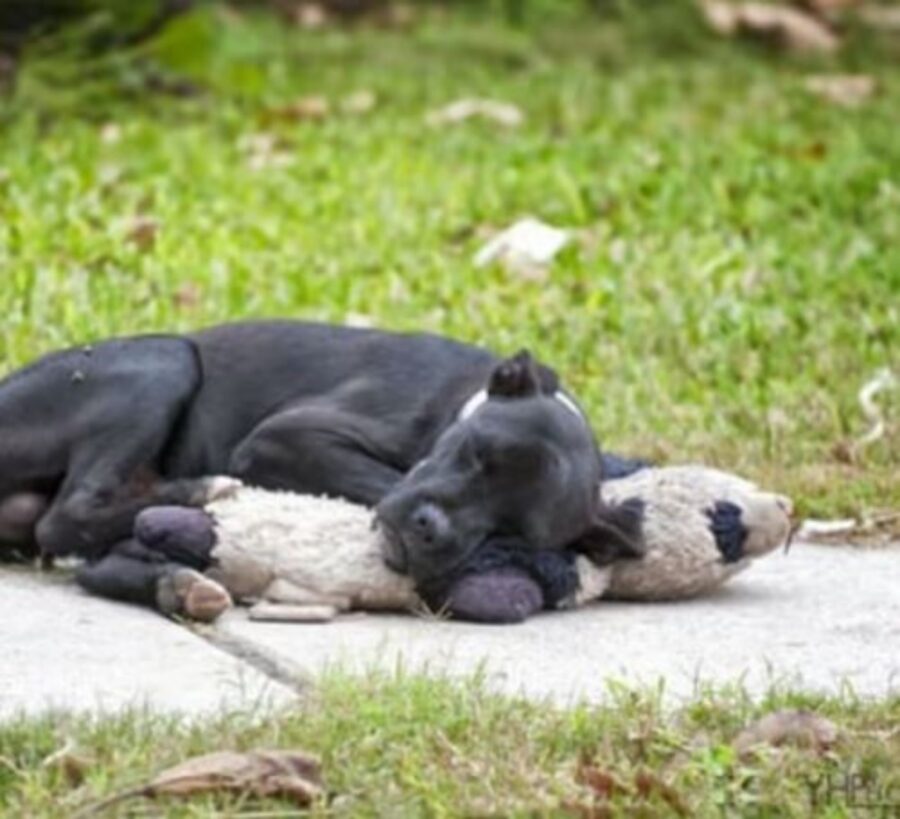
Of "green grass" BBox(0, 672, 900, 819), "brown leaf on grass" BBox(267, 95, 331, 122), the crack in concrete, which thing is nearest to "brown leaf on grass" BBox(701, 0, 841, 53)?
"brown leaf on grass" BBox(267, 95, 331, 122)

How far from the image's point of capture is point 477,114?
12.1m

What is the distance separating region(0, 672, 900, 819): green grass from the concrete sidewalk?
20 centimetres

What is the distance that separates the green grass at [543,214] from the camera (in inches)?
324

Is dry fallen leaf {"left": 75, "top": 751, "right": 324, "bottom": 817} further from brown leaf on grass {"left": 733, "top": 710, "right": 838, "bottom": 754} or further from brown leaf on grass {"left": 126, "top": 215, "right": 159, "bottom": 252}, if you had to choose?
brown leaf on grass {"left": 126, "top": 215, "right": 159, "bottom": 252}

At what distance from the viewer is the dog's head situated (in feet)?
19.2

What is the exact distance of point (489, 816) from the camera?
4.53 metres

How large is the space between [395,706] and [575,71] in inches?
337

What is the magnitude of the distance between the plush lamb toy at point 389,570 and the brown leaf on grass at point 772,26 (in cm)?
813

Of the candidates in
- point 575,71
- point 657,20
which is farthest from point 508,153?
point 657,20

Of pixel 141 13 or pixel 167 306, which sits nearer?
pixel 167 306

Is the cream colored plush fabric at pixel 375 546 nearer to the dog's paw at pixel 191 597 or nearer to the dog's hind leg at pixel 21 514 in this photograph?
the dog's paw at pixel 191 597

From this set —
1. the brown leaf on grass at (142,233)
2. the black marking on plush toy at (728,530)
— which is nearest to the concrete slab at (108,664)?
the black marking on plush toy at (728,530)

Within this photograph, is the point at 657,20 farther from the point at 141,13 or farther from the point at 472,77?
the point at 141,13

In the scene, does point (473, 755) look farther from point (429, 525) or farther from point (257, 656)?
point (429, 525)
